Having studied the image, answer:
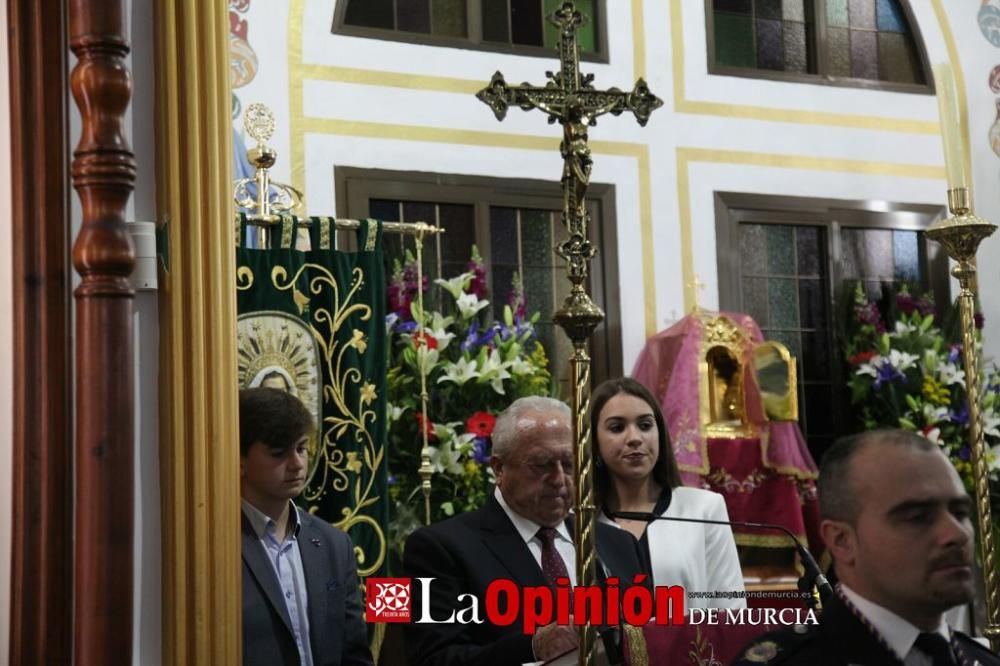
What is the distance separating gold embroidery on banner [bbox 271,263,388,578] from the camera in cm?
411

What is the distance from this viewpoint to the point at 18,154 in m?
2.37

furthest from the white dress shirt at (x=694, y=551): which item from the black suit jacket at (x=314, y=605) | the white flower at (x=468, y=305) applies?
the white flower at (x=468, y=305)

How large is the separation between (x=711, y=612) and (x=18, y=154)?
144 centimetres

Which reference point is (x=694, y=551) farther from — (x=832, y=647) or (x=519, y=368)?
(x=519, y=368)

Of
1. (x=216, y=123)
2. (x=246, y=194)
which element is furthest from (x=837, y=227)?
(x=216, y=123)

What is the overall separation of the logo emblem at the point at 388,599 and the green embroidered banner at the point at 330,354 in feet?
1.29

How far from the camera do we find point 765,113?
287 inches

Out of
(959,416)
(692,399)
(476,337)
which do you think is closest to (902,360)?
(959,416)

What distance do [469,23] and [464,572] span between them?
4.22 m

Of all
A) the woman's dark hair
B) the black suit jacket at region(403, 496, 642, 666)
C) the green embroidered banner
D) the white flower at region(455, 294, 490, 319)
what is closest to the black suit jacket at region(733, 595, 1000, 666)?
the black suit jacket at region(403, 496, 642, 666)

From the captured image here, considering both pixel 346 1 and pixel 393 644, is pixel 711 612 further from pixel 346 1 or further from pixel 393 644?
pixel 346 1

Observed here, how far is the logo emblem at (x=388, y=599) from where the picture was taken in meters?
3.27

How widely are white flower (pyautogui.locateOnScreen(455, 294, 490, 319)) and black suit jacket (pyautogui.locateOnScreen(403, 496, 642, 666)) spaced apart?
2.76 metres

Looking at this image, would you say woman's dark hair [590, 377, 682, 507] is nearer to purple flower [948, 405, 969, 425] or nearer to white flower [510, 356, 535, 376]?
white flower [510, 356, 535, 376]
